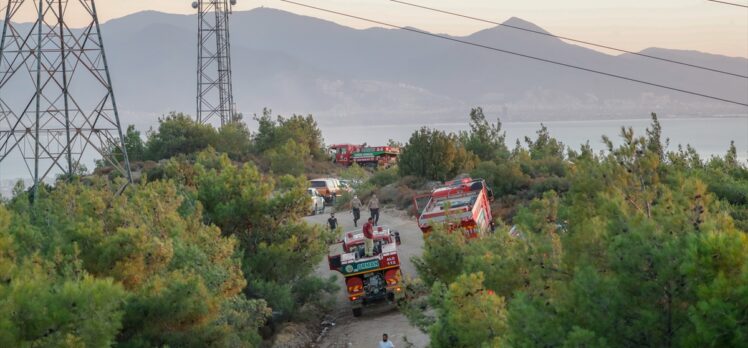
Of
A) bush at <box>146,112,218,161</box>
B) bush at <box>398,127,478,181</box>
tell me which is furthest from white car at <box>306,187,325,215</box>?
bush at <box>146,112,218,161</box>

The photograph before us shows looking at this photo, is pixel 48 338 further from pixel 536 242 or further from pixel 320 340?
pixel 320 340

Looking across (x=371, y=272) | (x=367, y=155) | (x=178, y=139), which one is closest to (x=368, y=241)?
(x=371, y=272)

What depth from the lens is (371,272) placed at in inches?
1017

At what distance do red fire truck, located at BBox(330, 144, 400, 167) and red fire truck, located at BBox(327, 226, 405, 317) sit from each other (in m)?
43.6

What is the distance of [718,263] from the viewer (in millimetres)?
8914

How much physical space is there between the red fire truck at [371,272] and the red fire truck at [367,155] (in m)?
43.6

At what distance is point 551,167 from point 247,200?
28.0 m

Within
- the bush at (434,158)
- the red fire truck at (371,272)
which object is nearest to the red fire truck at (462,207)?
the red fire truck at (371,272)

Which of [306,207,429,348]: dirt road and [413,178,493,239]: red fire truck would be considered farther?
[413,178,493,239]: red fire truck

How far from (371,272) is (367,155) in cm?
4915

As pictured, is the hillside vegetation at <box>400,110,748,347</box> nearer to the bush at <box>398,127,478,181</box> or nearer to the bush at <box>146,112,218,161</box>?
the bush at <box>398,127,478,181</box>

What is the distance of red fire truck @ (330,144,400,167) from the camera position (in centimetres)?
7275

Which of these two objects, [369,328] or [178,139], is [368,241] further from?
[178,139]

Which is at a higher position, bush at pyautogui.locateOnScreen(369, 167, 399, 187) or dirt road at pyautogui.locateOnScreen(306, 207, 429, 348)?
bush at pyautogui.locateOnScreen(369, 167, 399, 187)
